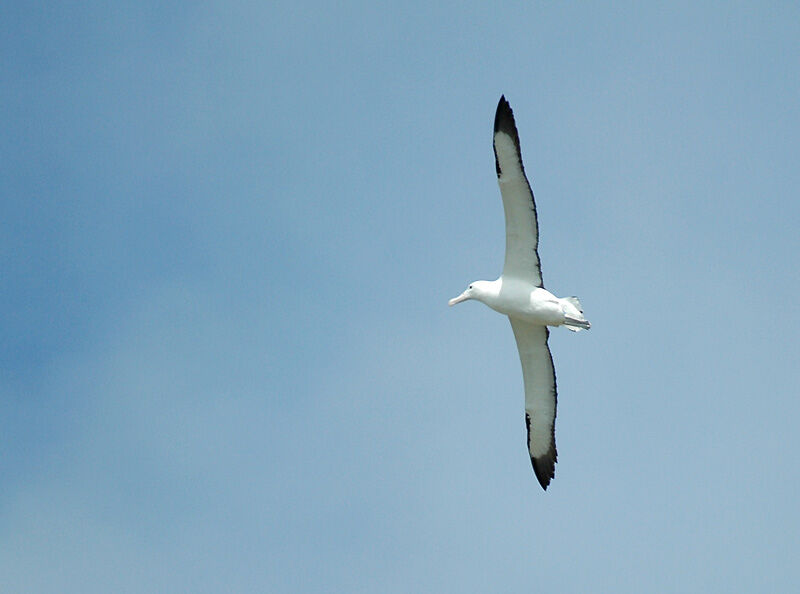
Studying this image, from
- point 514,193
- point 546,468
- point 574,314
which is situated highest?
point 514,193

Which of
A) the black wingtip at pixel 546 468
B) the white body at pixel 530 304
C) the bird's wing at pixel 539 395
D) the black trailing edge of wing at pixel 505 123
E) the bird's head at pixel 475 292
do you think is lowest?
the black wingtip at pixel 546 468

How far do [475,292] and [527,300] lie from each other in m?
1.26

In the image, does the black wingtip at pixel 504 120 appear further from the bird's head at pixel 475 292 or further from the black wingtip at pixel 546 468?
the black wingtip at pixel 546 468

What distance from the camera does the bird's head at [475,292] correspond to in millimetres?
23281

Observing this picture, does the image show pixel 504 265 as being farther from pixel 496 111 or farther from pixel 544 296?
pixel 496 111

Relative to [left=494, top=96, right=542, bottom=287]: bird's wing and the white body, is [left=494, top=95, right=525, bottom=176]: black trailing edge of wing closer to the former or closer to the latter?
[left=494, top=96, right=542, bottom=287]: bird's wing

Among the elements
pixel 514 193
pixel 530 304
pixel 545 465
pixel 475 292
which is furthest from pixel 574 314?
pixel 545 465

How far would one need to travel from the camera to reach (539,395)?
23953 millimetres

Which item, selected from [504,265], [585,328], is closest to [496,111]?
[504,265]

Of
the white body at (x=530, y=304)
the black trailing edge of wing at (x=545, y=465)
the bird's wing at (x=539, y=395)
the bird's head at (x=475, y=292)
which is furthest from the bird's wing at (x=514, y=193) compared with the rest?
the black trailing edge of wing at (x=545, y=465)

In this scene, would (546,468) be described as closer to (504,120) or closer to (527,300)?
(527,300)

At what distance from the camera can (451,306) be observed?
78.9ft

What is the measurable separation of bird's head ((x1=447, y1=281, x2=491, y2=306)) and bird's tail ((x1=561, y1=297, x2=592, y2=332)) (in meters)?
1.50

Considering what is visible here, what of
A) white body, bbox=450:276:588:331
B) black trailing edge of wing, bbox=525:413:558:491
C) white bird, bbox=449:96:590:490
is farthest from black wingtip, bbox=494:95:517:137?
black trailing edge of wing, bbox=525:413:558:491
